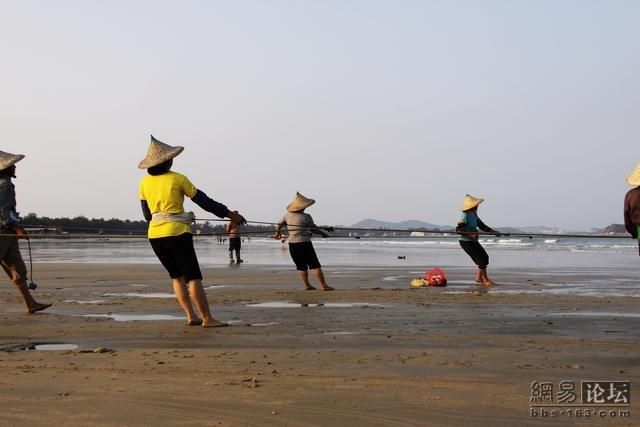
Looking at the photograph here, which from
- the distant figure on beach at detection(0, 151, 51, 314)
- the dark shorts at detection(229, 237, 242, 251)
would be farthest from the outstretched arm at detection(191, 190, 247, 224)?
the dark shorts at detection(229, 237, 242, 251)

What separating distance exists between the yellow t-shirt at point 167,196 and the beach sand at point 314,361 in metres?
0.95

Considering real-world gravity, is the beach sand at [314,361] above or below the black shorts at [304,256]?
below

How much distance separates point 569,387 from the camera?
178 inches

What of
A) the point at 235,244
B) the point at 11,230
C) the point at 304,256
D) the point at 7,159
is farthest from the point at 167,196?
the point at 235,244

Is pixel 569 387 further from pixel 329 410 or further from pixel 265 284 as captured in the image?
pixel 265 284

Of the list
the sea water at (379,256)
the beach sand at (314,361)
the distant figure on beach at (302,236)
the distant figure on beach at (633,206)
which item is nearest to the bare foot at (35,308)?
the beach sand at (314,361)

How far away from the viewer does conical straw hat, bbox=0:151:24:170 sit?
894cm

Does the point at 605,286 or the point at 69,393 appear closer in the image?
the point at 69,393

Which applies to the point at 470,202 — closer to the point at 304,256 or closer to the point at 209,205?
the point at 304,256

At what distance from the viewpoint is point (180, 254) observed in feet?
25.3

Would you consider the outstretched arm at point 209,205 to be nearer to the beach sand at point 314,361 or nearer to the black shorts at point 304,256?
the beach sand at point 314,361

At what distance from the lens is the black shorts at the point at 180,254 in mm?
7715

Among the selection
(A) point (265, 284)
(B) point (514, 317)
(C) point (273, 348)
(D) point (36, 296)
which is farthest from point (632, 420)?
(A) point (265, 284)

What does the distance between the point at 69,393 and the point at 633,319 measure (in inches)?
232
